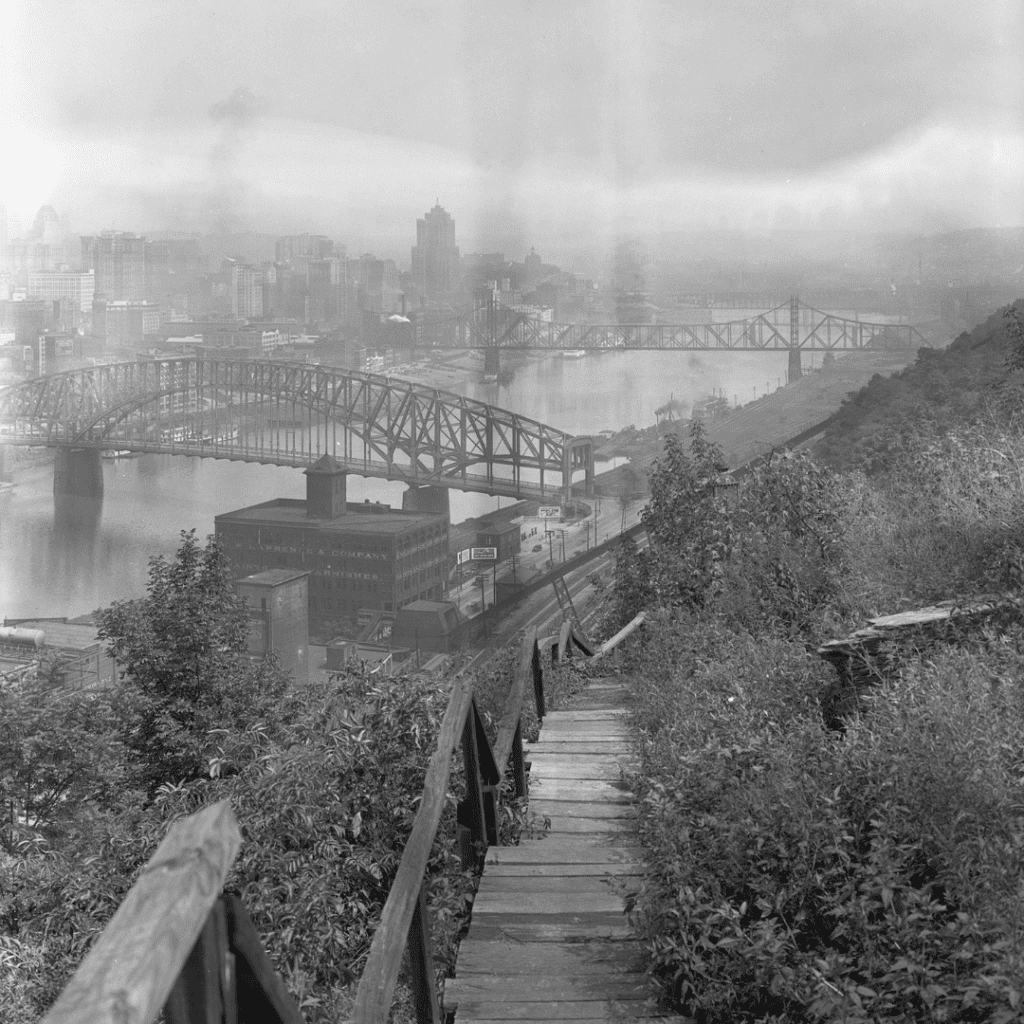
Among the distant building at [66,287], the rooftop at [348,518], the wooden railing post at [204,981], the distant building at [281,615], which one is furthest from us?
the distant building at [66,287]

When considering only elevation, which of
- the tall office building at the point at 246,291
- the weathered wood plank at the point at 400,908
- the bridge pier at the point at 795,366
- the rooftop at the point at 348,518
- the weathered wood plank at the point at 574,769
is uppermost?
the tall office building at the point at 246,291

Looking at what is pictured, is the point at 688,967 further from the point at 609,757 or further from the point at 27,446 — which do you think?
the point at 27,446

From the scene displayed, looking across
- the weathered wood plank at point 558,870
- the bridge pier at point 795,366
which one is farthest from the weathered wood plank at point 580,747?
the bridge pier at point 795,366

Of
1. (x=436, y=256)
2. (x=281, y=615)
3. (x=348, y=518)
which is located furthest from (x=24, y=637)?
(x=436, y=256)

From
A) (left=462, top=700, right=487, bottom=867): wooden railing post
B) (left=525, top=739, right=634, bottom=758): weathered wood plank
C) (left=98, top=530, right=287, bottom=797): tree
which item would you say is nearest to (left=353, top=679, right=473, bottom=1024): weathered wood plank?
(left=462, top=700, right=487, bottom=867): wooden railing post

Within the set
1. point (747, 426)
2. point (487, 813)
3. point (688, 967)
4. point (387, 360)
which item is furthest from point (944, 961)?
point (387, 360)

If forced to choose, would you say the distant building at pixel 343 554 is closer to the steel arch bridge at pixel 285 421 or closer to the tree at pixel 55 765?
the steel arch bridge at pixel 285 421

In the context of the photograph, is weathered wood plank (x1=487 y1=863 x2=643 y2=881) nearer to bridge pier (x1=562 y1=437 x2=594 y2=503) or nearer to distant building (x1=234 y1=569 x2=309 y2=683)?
distant building (x1=234 y1=569 x2=309 y2=683)
